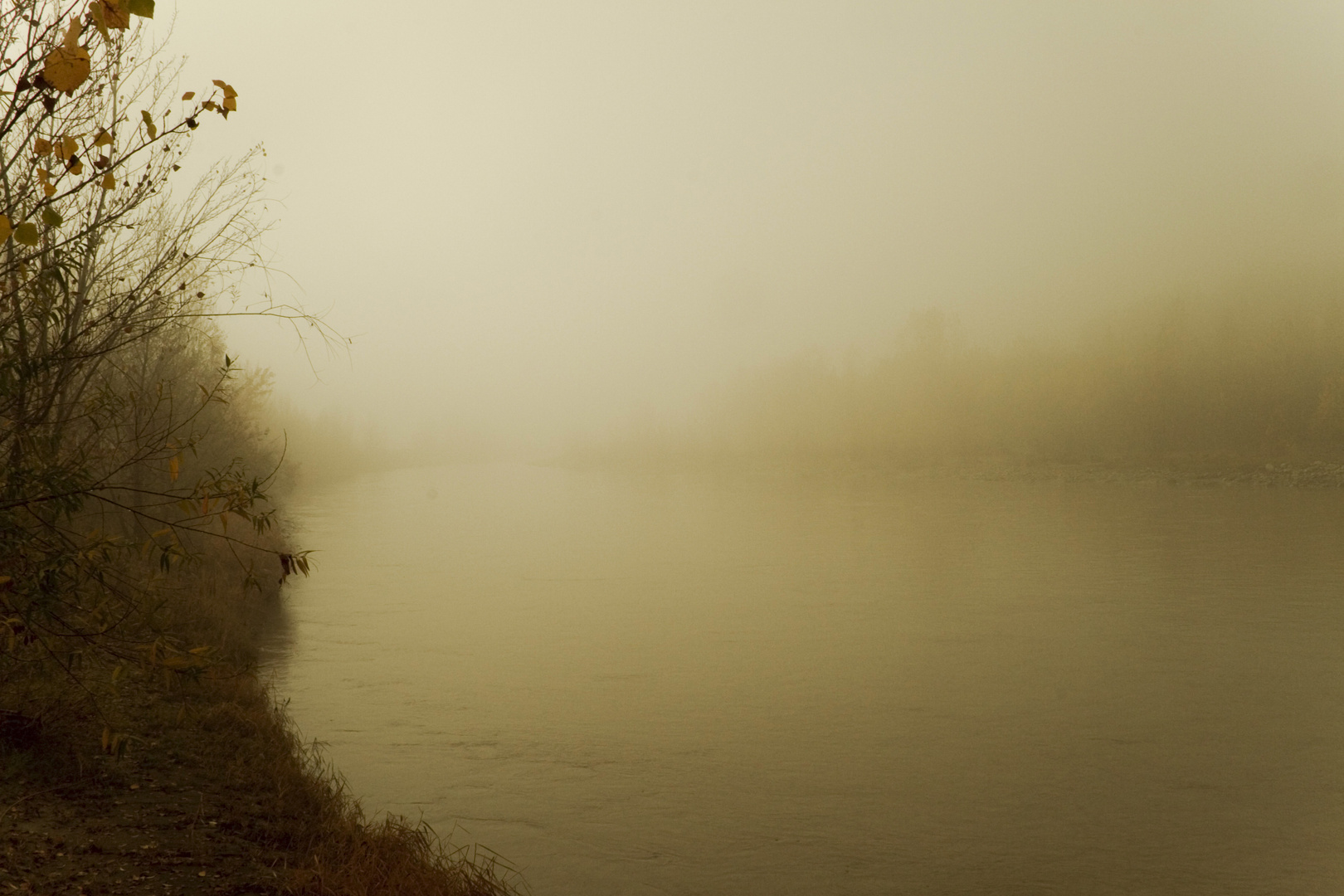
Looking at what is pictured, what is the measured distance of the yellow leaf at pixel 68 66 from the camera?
300 centimetres

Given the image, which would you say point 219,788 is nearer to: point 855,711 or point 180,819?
point 180,819

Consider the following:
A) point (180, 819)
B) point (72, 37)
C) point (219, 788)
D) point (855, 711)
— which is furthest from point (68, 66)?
point (855, 711)

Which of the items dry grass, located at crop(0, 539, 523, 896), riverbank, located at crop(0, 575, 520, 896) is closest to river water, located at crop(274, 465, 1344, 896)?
dry grass, located at crop(0, 539, 523, 896)

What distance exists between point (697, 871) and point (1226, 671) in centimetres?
1072

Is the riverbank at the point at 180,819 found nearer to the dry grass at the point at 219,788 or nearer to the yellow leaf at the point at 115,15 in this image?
the dry grass at the point at 219,788

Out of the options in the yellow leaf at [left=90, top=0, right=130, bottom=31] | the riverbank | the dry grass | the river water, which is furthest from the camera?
the river water

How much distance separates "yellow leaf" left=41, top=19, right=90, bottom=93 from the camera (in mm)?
3004

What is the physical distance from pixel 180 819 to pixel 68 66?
6.11m

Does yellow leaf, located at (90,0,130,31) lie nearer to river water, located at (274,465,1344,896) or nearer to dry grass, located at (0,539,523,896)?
dry grass, located at (0,539,523,896)

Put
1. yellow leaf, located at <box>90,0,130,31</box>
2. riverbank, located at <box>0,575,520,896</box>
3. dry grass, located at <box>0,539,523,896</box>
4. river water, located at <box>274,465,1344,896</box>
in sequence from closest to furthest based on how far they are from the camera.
Result: 1. yellow leaf, located at <box>90,0,130,31</box>
2. riverbank, located at <box>0,575,520,896</box>
3. dry grass, located at <box>0,539,523,896</box>
4. river water, located at <box>274,465,1344,896</box>

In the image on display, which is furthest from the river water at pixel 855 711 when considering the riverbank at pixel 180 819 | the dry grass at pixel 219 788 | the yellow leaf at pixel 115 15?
the yellow leaf at pixel 115 15

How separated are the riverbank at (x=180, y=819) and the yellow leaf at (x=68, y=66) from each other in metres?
2.82

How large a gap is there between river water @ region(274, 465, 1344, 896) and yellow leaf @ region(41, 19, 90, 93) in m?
7.22

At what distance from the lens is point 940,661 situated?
16.5m
